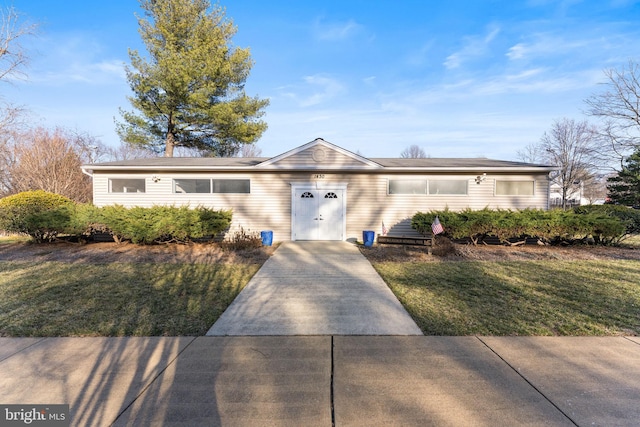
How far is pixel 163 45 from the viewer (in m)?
16.2

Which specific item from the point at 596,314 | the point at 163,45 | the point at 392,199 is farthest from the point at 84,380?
the point at 163,45

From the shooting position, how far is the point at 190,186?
11.6 m

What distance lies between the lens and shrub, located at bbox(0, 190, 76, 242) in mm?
9547

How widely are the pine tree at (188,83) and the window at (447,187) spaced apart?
426 inches

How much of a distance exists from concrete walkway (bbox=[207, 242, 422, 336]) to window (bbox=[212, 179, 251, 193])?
4.88 meters

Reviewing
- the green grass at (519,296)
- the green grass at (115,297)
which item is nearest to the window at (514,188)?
the green grass at (519,296)

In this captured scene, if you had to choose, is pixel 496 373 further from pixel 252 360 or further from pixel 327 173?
pixel 327 173

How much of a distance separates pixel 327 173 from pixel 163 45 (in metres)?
13.3

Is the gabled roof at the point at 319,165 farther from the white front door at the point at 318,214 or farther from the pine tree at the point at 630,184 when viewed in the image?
the pine tree at the point at 630,184

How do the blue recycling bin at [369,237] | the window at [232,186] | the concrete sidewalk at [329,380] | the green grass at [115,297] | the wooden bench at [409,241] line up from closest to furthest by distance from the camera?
the concrete sidewalk at [329,380], the green grass at [115,297], the wooden bench at [409,241], the blue recycling bin at [369,237], the window at [232,186]

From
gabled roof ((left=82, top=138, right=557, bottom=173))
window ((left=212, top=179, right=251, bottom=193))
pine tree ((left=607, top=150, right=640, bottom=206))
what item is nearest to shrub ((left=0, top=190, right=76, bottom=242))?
gabled roof ((left=82, top=138, right=557, bottom=173))

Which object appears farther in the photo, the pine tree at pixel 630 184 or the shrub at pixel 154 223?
the pine tree at pixel 630 184

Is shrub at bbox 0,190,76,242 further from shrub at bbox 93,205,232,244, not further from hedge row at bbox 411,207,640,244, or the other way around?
hedge row at bbox 411,207,640,244

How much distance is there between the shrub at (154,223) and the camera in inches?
370
